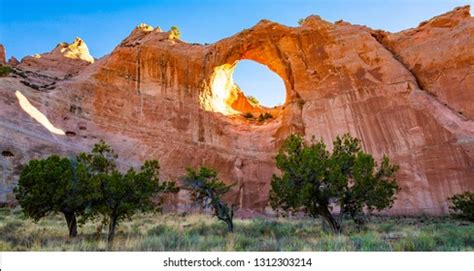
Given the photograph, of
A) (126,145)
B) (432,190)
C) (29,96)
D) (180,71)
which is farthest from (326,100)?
(29,96)

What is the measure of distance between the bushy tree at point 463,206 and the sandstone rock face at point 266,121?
1.51 metres

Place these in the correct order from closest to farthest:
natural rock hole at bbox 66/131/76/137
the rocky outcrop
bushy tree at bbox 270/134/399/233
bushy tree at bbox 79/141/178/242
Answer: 1. bushy tree at bbox 79/141/178/242
2. bushy tree at bbox 270/134/399/233
3. natural rock hole at bbox 66/131/76/137
4. the rocky outcrop

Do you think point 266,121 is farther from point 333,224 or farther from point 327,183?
point 333,224

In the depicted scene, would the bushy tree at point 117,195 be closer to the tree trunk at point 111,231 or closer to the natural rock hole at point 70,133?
the tree trunk at point 111,231

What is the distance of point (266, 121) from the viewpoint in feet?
129

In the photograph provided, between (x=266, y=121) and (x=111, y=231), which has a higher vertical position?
(x=266, y=121)

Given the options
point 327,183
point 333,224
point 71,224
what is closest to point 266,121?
point 327,183

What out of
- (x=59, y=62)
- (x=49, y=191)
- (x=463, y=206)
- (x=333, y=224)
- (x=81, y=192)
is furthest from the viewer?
(x=59, y=62)

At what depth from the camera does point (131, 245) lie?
34.3 ft

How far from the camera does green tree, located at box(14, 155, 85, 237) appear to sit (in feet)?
41.6

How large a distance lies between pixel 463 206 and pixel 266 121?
22.2 meters

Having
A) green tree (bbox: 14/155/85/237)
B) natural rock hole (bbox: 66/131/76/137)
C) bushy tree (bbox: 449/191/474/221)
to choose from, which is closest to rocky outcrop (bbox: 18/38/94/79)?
natural rock hole (bbox: 66/131/76/137)

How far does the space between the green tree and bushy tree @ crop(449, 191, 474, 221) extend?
2139 centimetres

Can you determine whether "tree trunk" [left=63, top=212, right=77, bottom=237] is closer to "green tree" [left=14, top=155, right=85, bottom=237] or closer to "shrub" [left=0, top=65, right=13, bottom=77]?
"green tree" [left=14, top=155, right=85, bottom=237]
